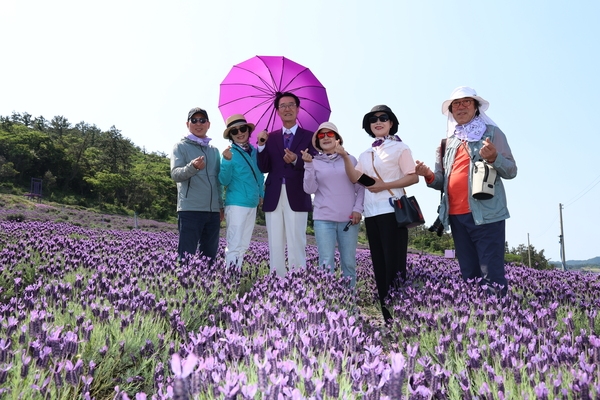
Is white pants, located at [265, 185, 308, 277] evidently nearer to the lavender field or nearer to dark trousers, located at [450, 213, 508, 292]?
the lavender field

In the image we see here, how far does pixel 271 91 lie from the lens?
5504mm

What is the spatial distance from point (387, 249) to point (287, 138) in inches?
66.8

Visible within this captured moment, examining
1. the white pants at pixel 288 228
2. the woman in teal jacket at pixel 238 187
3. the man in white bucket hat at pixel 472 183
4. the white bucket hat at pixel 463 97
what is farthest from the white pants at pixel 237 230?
the white bucket hat at pixel 463 97

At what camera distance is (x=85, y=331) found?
100.0 inches

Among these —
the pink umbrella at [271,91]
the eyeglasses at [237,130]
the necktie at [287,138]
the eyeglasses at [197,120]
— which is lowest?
the necktie at [287,138]

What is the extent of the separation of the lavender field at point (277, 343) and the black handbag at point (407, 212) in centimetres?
62

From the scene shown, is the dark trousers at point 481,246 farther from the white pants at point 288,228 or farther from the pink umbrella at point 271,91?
the pink umbrella at point 271,91

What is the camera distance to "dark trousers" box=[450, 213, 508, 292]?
154 inches

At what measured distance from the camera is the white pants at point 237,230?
4969 millimetres

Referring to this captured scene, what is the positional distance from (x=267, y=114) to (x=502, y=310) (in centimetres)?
357

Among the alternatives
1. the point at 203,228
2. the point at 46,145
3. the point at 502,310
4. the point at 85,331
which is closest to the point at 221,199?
the point at 203,228

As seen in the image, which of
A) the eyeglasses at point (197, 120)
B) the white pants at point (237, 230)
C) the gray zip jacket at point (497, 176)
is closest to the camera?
the gray zip jacket at point (497, 176)

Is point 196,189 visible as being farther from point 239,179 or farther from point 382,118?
point 382,118

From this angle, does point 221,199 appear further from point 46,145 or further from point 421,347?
point 46,145
